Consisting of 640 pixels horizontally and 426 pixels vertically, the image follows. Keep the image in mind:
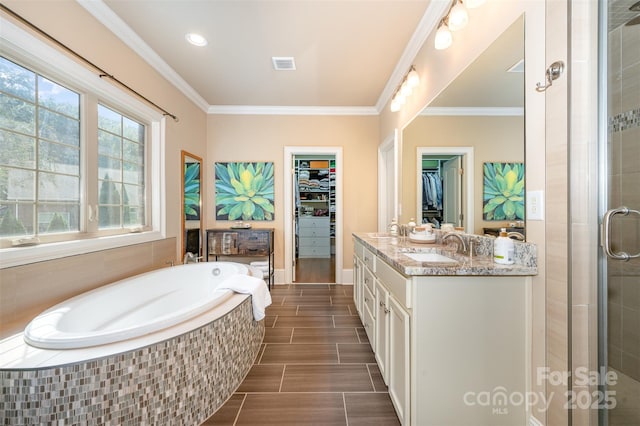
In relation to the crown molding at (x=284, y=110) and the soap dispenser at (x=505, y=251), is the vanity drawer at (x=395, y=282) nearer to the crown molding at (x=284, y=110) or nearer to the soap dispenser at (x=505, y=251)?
the soap dispenser at (x=505, y=251)

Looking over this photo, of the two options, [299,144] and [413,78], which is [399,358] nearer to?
[413,78]

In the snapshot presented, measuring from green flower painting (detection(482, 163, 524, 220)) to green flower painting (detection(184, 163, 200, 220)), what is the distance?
3.17m

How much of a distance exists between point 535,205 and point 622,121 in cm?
40

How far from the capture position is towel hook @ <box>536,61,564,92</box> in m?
1.01

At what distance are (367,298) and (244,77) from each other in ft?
8.82

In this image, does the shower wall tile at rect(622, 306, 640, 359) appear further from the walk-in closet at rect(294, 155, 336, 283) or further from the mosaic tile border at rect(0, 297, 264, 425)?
the walk-in closet at rect(294, 155, 336, 283)

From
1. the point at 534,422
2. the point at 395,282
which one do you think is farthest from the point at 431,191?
the point at 534,422

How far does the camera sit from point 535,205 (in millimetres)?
1160

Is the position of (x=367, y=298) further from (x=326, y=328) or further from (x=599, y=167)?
(x=599, y=167)

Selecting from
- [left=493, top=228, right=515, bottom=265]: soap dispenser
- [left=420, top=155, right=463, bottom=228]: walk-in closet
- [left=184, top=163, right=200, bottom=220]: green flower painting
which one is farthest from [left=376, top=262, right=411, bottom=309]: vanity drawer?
[left=184, top=163, right=200, bottom=220]: green flower painting

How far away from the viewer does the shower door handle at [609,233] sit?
33.7 inches

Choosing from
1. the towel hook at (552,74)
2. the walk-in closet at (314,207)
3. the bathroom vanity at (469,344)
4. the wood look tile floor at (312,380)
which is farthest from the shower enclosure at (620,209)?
the walk-in closet at (314,207)

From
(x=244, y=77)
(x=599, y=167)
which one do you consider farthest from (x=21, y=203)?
(x=599, y=167)

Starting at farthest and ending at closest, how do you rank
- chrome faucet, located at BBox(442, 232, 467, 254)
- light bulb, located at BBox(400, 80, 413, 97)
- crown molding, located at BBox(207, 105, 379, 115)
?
crown molding, located at BBox(207, 105, 379, 115), light bulb, located at BBox(400, 80, 413, 97), chrome faucet, located at BBox(442, 232, 467, 254)
